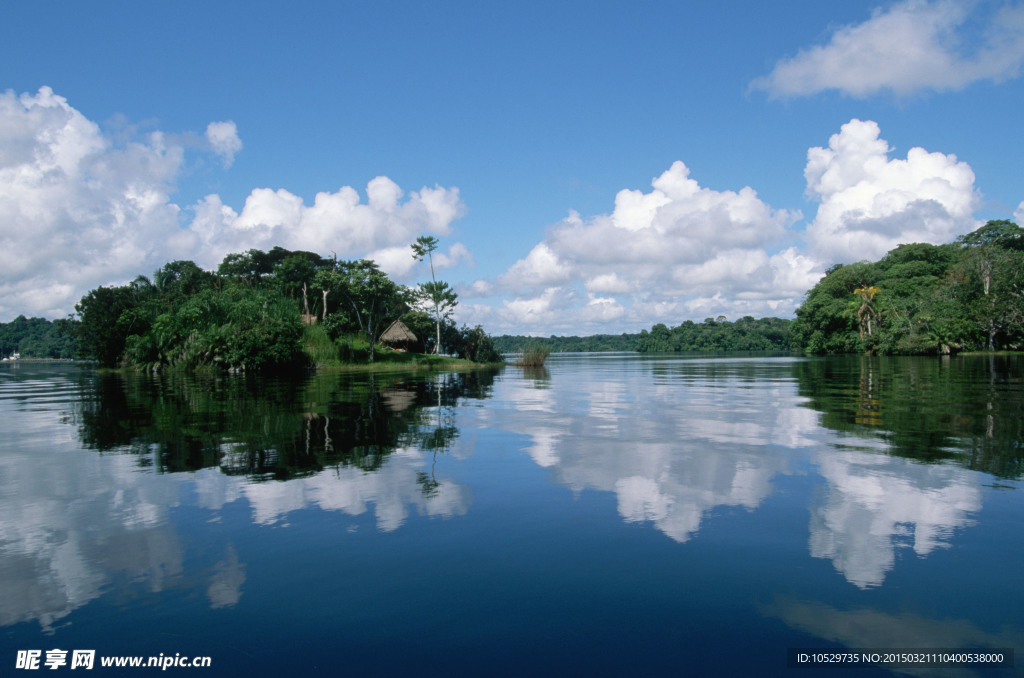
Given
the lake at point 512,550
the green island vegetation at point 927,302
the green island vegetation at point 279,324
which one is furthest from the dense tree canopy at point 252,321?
the green island vegetation at point 927,302

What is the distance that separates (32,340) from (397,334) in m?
116

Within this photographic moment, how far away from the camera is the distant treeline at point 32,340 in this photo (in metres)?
115

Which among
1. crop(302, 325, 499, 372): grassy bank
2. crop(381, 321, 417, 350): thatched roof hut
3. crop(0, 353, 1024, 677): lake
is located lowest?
crop(0, 353, 1024, 677): lake

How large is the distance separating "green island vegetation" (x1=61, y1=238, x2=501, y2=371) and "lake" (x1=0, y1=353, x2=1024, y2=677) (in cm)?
2743

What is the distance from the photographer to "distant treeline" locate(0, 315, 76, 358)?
114875mm

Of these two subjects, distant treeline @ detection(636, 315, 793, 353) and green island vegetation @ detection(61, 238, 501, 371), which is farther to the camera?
distant treeline @ detection(636, 315, 793, 353)

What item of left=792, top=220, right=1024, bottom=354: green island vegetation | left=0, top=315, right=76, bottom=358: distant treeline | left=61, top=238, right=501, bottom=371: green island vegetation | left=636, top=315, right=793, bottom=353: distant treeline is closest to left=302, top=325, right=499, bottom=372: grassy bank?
left=61, top=238, right=501, bottom=371: green island vegetation

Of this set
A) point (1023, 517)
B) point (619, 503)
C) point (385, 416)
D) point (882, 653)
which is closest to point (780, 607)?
point (882, 653)

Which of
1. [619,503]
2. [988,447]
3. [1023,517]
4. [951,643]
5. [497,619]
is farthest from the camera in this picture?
[988,447]

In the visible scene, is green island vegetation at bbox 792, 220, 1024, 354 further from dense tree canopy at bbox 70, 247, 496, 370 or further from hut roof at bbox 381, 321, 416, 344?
hut roof at bbox 381, 321, 416, 344

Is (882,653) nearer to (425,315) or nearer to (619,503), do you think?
(619,503)

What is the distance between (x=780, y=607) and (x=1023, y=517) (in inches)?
142

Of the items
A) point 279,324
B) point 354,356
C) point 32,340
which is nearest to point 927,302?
point 354,356

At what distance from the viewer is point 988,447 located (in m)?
8.91
